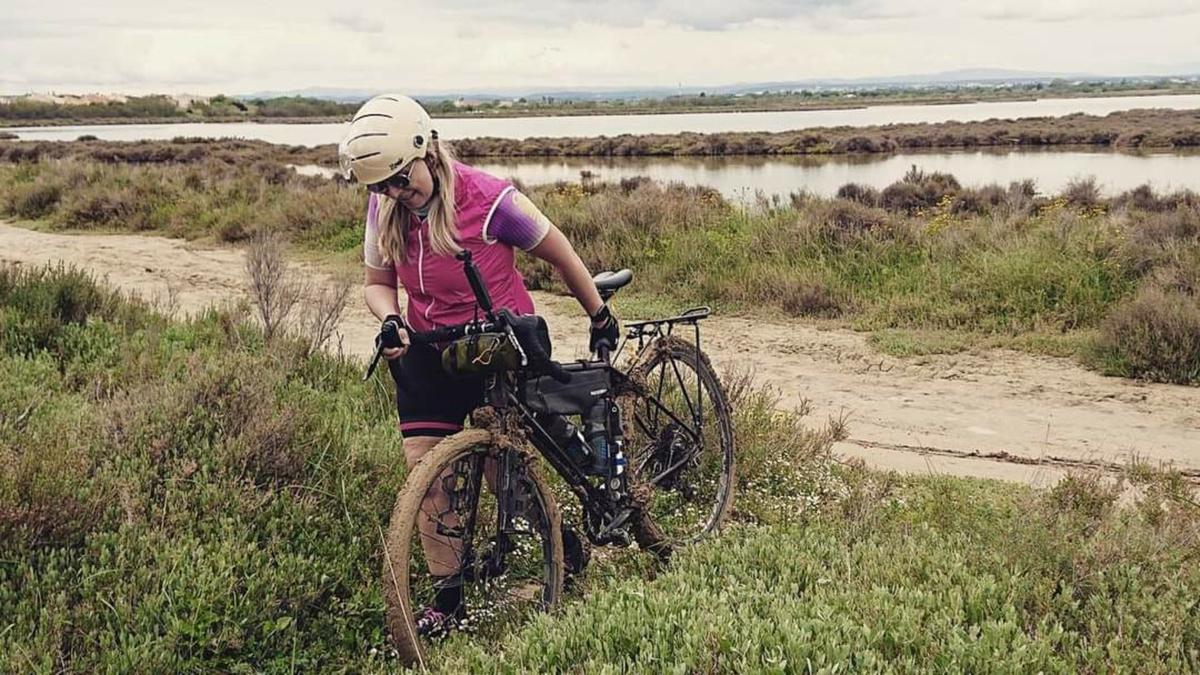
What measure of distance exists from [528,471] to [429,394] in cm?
50

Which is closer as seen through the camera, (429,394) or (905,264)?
(429,394)

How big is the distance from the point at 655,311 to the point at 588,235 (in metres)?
3.33

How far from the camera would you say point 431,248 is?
377cm

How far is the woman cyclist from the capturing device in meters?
3.52

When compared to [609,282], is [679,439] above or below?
below

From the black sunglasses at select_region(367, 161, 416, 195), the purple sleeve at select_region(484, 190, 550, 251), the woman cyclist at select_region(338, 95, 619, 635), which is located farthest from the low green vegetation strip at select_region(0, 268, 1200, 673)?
the black sunglasses at select_region(367, 161, 416, 195)

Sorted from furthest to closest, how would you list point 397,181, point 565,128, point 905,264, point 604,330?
1. point 565,128
2. point 905,264
3. point 604,330
4. point 397,181

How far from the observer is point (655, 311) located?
12164 millimetres

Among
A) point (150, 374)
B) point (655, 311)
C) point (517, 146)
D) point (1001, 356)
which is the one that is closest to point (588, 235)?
point (655, 311)

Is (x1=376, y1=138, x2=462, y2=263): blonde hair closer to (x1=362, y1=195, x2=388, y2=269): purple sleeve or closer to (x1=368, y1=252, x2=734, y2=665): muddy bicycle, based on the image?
(x1=368, y1=252, x2=734, y2=665): muddy bicycle

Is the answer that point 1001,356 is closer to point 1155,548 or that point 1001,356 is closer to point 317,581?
point 1155,548

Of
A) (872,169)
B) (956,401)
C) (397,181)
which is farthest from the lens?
(872,169)

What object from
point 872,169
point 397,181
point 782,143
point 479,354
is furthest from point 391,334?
point 782,143

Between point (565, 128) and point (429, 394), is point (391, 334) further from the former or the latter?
point (565, 128)
